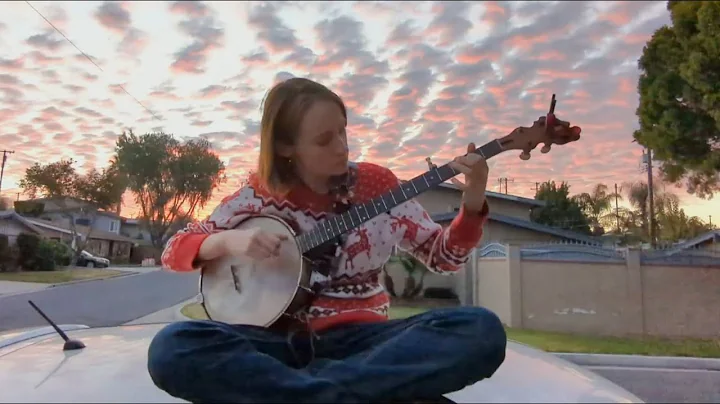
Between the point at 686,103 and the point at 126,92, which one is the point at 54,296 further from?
the point at 686,103

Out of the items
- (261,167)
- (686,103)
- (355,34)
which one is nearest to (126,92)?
(355,34)

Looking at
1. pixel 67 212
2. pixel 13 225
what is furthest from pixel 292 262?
pixel 67 212

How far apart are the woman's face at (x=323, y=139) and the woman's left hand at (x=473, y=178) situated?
0.75 feet

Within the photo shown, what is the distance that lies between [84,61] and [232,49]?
684 millimetres

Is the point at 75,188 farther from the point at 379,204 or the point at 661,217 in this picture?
the point at 661,217

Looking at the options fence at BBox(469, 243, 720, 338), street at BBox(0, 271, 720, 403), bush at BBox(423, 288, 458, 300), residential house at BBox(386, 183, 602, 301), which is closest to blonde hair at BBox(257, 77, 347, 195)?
street at BBox(0, 271, 720, 403)

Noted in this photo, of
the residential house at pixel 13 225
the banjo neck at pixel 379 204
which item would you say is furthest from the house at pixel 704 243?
the residential house at pixel 13 225

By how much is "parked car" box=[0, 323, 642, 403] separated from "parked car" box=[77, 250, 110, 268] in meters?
4.84

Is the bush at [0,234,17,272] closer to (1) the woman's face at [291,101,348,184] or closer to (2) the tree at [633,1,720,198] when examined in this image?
(1) the woman's face at [291,101,348,184]

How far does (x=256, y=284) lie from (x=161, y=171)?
13.3ft

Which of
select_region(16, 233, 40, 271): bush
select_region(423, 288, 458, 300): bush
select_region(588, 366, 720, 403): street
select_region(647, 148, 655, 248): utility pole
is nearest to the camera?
select_region(588, 366, 720, 403): street

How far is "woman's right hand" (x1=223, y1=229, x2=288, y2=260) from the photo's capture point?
98 centimetres

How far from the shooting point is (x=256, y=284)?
3.45 feet

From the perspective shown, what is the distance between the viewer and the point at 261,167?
3.90 ft
